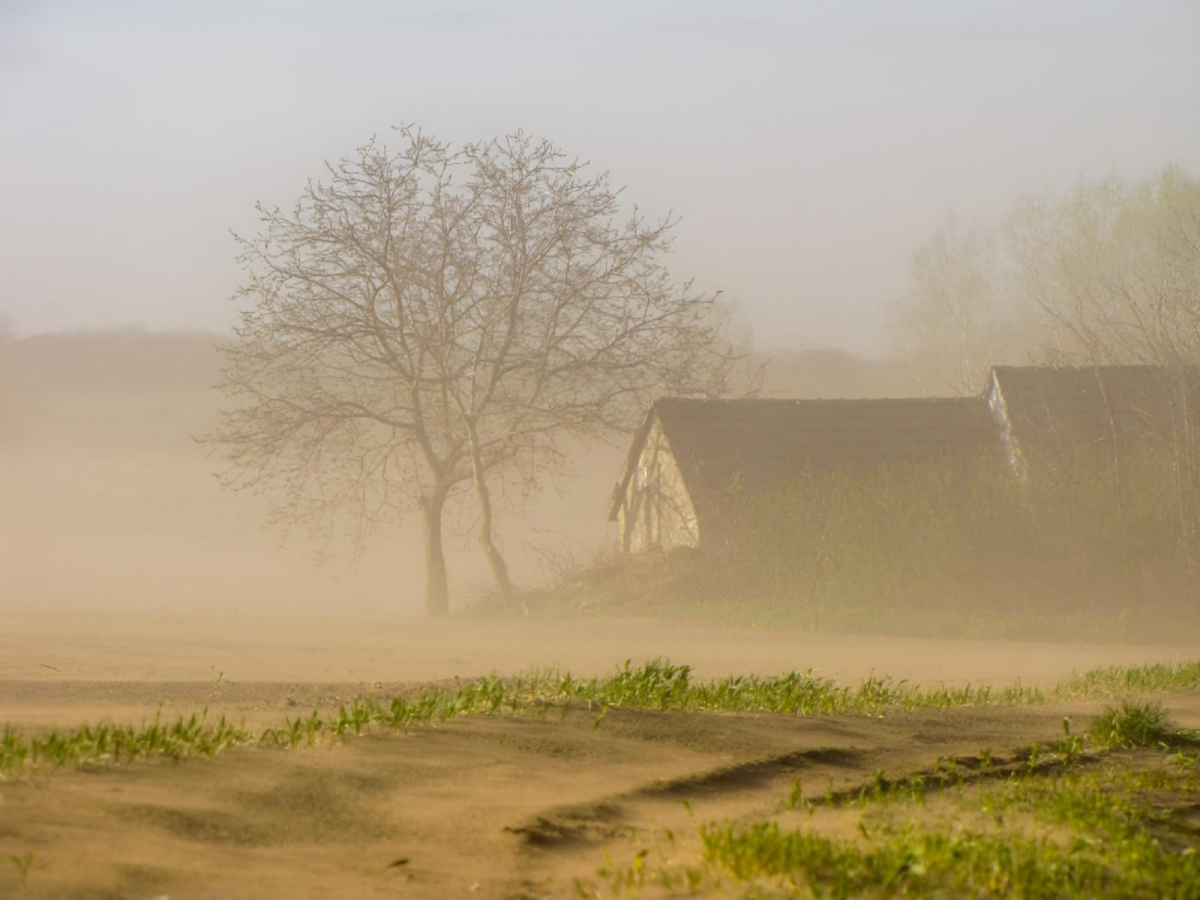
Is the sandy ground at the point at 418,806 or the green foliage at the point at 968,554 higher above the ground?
the green foliage at the point at 968,554

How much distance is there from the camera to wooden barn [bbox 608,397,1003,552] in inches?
1105

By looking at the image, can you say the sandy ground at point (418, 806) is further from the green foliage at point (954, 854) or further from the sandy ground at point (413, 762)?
the green foliage at point (954, 854)

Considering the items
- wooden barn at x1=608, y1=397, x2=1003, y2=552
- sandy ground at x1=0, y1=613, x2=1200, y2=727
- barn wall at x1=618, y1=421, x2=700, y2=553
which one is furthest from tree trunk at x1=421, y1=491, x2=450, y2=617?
wooden barn at x1=608, y1=397, x2=1003, y2=552

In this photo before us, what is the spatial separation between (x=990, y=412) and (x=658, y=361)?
866 cm

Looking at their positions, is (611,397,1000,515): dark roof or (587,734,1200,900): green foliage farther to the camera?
(611,397,1000,515): dark roof

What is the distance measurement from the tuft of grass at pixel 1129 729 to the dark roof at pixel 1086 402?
19943 millimetres

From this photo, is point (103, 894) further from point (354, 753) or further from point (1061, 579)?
point (1061, 579)

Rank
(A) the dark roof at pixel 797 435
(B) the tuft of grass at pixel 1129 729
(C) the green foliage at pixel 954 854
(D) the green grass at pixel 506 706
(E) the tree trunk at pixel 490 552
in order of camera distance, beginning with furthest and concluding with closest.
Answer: (E) the tree trunk at pixel 490 552, (A) the dark roof at pixel 797 435, (B) the tuft of grass at pixel 1129 729, (D) the green grass at pixel 506 706, (C) the green foliage at pixel 954 854

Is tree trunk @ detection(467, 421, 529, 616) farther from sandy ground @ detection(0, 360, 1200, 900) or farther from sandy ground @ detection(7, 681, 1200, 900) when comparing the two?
sandy ground @ detection(7, 681, 1200, 900)

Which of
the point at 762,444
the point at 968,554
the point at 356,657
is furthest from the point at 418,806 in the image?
Answer: the point at 762,444

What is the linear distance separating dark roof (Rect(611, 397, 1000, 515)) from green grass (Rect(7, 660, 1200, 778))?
1638cm

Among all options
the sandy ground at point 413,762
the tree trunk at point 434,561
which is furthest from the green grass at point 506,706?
the tree trunk at point 434,561

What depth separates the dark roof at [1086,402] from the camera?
27.1m

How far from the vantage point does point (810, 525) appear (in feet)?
87.1
